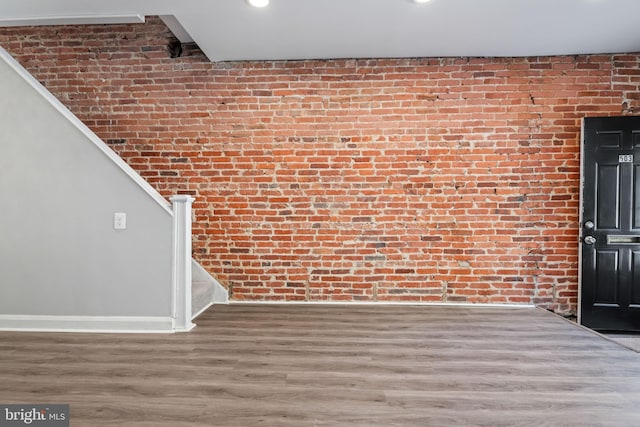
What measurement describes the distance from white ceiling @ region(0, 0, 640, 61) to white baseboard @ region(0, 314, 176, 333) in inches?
101

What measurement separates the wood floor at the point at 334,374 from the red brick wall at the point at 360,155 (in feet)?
2.45

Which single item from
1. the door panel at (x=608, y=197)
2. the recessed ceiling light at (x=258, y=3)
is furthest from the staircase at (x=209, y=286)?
the door panel at (x=608, y=197)

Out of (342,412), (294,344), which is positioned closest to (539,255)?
(294,344)

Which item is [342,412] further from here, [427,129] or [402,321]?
[427,129]

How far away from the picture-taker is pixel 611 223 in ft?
12.0

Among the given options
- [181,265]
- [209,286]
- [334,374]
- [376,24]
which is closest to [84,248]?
[181,265]

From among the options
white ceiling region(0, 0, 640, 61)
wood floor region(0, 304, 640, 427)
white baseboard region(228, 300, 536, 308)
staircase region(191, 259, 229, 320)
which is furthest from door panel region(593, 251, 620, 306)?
staircase region(191, 259, 229, 320)

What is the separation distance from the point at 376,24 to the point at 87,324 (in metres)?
3.60

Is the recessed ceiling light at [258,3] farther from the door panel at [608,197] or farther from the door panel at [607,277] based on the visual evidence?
the door panel at [607,277]

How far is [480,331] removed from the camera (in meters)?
3.11

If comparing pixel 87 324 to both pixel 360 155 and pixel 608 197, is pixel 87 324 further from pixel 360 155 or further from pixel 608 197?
pixel 608 197

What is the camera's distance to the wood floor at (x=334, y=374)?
6.08 ft

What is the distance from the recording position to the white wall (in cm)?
312

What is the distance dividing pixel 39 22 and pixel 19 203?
5.33 feet
